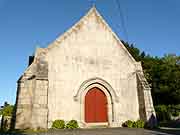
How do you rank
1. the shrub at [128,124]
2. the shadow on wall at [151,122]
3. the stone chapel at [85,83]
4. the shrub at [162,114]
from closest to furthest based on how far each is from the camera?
the stone chapel at [85,83]
the shadow on wall at [151,122]
the shrub at [128,124]
the shrub at [162,114]

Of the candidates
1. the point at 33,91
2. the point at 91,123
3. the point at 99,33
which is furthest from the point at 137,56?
the point at 33,91

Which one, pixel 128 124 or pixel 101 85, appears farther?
pixel 101 85

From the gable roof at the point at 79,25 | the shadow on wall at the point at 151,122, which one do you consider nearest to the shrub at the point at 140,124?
the shadow on wall at the point at 151,122

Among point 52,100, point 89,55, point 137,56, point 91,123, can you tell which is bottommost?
point 91,123

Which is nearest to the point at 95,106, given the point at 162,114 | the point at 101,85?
the point at 101,85

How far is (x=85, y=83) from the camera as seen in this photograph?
16.4 m

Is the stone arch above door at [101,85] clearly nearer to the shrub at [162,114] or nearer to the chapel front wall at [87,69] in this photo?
the chapel front wall at [87,69]

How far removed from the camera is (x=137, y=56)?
40.8 meters

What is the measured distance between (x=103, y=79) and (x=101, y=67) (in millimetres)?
972

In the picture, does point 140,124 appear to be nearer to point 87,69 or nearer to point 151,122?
point 151,122

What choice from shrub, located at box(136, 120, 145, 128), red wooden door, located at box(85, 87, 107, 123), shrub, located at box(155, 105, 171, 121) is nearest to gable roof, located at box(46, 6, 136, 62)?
red wooden door, located at box(85, 87, 107, 123)

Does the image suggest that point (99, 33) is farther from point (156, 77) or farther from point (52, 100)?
point (156, 77)

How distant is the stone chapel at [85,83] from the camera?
1442 centimetres

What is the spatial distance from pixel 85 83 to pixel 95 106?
1.95m
